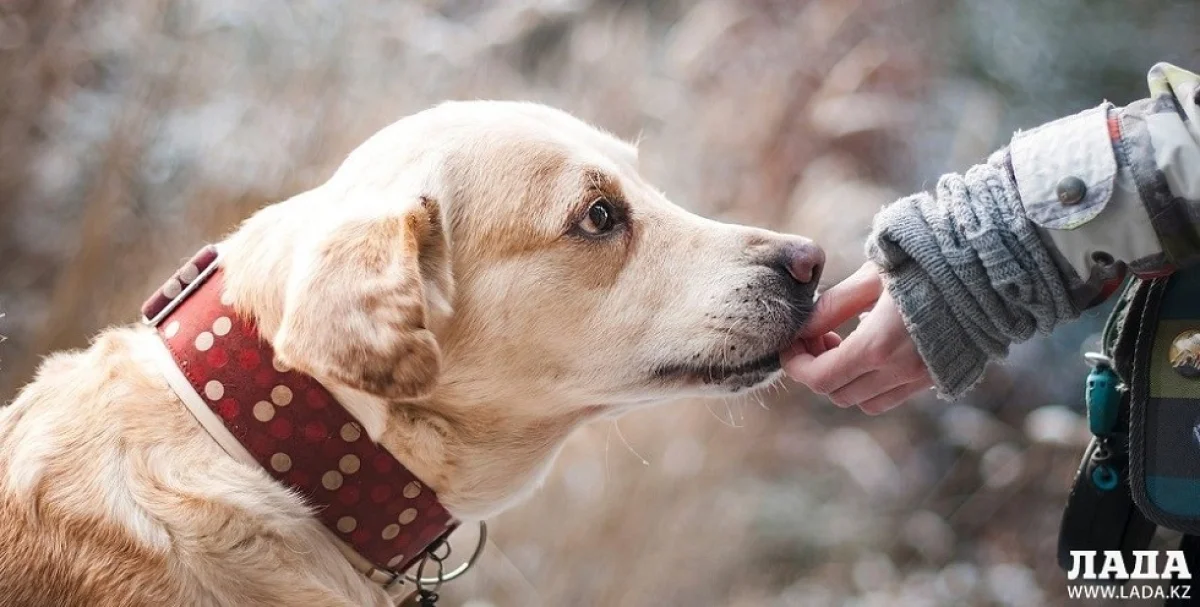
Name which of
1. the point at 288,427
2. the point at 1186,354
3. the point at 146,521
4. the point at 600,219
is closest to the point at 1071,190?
the point at 1186,354

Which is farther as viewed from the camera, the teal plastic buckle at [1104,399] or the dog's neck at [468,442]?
the teal plastic buckle at [1104,399]

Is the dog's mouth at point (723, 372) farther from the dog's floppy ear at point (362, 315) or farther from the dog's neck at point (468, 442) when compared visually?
the dog's floppy ear at point (362, 315)

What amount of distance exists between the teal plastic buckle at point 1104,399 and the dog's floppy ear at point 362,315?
1061 mm

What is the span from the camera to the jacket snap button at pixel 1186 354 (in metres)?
1.33

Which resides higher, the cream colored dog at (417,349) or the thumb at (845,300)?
the cream colored dog at (417,349)

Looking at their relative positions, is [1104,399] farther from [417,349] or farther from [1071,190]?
[417,349]

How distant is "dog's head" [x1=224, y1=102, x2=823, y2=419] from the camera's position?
1.49m

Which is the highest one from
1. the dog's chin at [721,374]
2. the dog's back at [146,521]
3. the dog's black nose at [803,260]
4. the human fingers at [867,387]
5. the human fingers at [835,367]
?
the dog's back at [146,521]

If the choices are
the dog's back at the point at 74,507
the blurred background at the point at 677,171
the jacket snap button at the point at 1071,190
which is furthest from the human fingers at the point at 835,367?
the blurred background at the point at 677,171

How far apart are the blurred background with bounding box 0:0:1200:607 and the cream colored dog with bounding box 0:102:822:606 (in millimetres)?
1199

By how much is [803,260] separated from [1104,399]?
0.53 m

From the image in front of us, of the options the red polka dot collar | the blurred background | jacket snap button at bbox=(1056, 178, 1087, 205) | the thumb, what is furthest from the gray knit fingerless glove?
the blurred background

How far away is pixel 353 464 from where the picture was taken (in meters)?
1.37

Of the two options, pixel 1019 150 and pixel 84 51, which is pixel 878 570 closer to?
pixel 1019 150
